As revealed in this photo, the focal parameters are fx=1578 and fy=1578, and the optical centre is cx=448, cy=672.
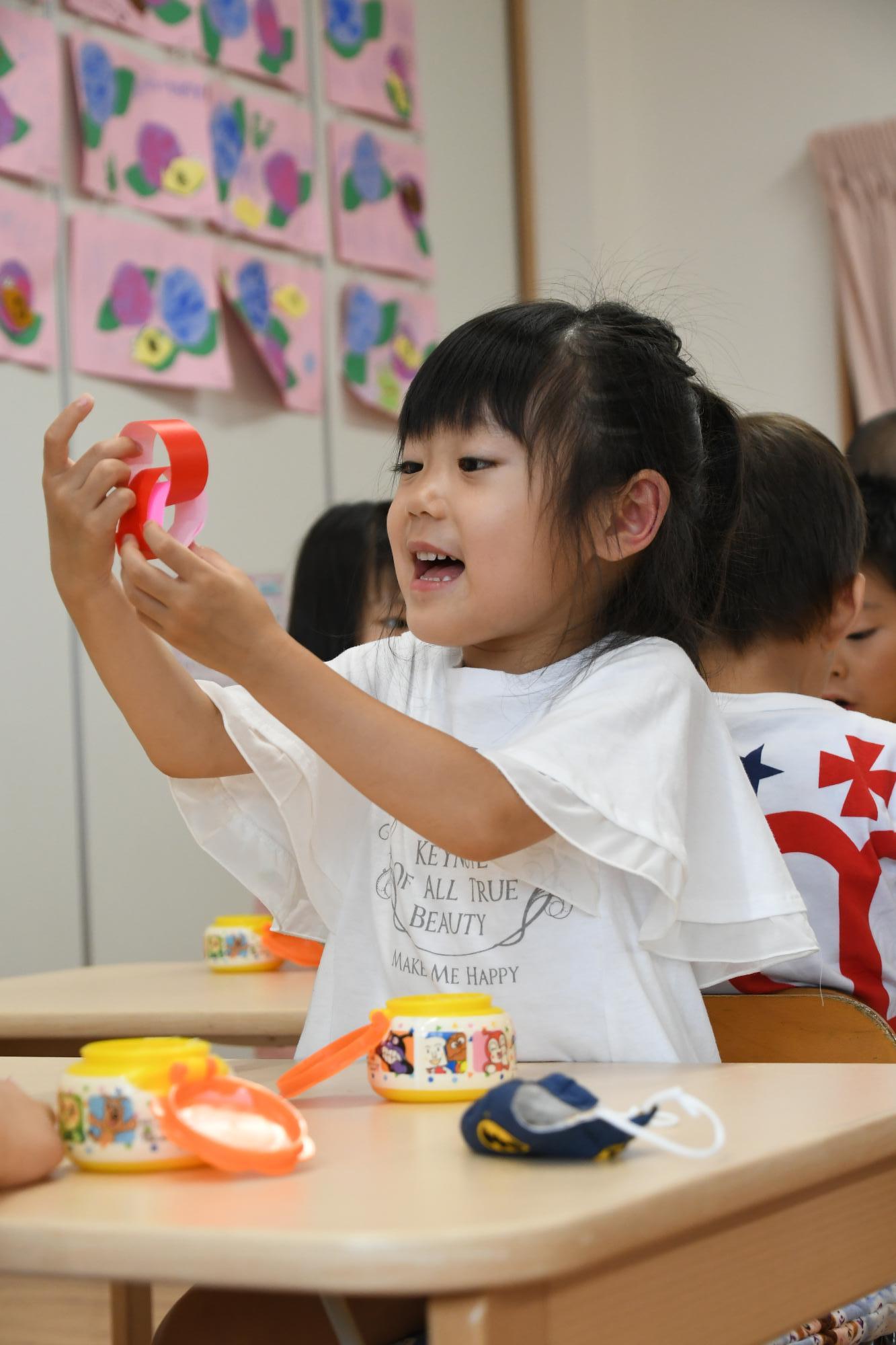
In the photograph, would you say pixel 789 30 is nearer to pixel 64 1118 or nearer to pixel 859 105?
pixel 859 105

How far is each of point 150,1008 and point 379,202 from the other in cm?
228

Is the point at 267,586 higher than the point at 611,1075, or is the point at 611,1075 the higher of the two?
the point at 267,586

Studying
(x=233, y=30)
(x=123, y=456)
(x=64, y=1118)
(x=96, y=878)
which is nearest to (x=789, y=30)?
(x=233, y=30)

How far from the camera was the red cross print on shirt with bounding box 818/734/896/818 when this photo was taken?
1471 millimetres

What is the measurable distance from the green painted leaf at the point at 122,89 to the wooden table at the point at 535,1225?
2324 millimetres

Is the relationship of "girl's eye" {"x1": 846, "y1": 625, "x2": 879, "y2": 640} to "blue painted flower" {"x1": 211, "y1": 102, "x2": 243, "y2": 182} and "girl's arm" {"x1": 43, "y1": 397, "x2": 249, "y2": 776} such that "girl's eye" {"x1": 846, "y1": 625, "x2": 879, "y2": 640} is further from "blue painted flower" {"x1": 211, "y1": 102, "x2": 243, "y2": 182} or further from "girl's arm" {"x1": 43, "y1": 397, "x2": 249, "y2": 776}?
"blue painted flower" {"x1": 211, "y1": 102, "x2": 243, "y2": 182}

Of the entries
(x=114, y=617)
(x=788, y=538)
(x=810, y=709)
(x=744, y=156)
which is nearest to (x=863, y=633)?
(x=788, y=538)

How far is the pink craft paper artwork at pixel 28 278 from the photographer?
2.57 m

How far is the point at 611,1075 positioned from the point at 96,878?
6.26 ft

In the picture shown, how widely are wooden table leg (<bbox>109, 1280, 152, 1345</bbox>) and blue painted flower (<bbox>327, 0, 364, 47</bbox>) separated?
282 cm

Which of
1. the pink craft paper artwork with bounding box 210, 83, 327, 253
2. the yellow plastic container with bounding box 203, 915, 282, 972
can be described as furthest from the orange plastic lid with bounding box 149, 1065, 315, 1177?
the pink craft paper artwork with bounding box 210, 83, 327, 253

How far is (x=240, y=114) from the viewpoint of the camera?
10.1 feet

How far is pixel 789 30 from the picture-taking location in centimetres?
398

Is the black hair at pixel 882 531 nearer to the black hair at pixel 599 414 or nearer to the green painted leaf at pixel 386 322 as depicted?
the black hair at pixel 599 414
